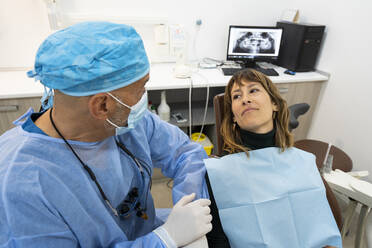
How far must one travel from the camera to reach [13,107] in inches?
61.9

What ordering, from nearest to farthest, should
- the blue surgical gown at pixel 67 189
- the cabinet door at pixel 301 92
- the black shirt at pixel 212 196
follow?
1. the blue surgical gown at pixel 67 189
2. the black shirt at pixel 212 196
3. the cabinet door at pixel 301 92

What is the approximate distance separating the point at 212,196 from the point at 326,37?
1.91m

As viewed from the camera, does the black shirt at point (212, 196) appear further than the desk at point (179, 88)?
No

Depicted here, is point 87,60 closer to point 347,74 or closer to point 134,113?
point 134,113

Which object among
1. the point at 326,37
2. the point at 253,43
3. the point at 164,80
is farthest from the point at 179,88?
the point at 326,37

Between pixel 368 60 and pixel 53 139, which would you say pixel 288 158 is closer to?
pixel 53 139

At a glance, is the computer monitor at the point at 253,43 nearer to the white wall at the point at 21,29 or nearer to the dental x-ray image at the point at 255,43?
the dental x-ray image at the point at 255,43

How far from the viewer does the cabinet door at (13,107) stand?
5.12ft

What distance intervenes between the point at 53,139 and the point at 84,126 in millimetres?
92

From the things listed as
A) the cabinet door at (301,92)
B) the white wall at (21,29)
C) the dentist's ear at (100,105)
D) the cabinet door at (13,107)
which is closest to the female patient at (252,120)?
the dentist's ear at (100,105)

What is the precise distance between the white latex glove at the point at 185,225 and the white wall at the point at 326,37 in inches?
69.1

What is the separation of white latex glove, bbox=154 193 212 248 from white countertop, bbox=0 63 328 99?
111 centimetres

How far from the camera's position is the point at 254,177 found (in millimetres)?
1083

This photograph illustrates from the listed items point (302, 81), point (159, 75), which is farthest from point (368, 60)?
point (159, 75)
